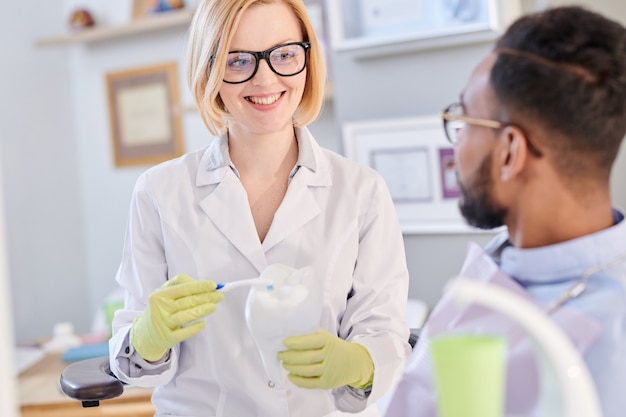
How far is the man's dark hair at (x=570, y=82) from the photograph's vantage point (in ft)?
3.20

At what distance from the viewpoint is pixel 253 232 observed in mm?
1498

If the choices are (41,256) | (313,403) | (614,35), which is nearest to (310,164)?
(313,403)

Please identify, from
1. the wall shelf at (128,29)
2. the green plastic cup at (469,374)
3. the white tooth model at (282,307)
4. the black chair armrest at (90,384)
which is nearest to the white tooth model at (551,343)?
the green plastic cup at (469,374)

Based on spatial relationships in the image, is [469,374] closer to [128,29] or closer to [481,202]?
[481,202]

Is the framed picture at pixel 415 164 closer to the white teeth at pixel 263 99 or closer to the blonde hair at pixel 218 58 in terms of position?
the blonde hair at pixel 218 58

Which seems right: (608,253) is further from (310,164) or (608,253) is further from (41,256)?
(41,256)

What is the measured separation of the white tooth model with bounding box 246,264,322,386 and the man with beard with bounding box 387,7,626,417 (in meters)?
0.20

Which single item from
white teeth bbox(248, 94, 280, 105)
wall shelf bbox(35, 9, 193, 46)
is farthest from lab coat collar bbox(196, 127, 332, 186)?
wall shelf bbox(35, 9, 193, 46)

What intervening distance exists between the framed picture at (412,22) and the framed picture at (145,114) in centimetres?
139

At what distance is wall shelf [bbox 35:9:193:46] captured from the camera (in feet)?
10.7

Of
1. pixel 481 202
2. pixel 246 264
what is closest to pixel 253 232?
pixel 246 264

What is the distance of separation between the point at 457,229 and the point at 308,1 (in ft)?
4.13

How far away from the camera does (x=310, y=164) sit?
1571mm

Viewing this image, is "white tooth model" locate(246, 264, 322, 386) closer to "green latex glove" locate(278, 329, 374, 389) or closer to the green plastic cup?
"green latex glove" locate(278, 329, 374, 389)
